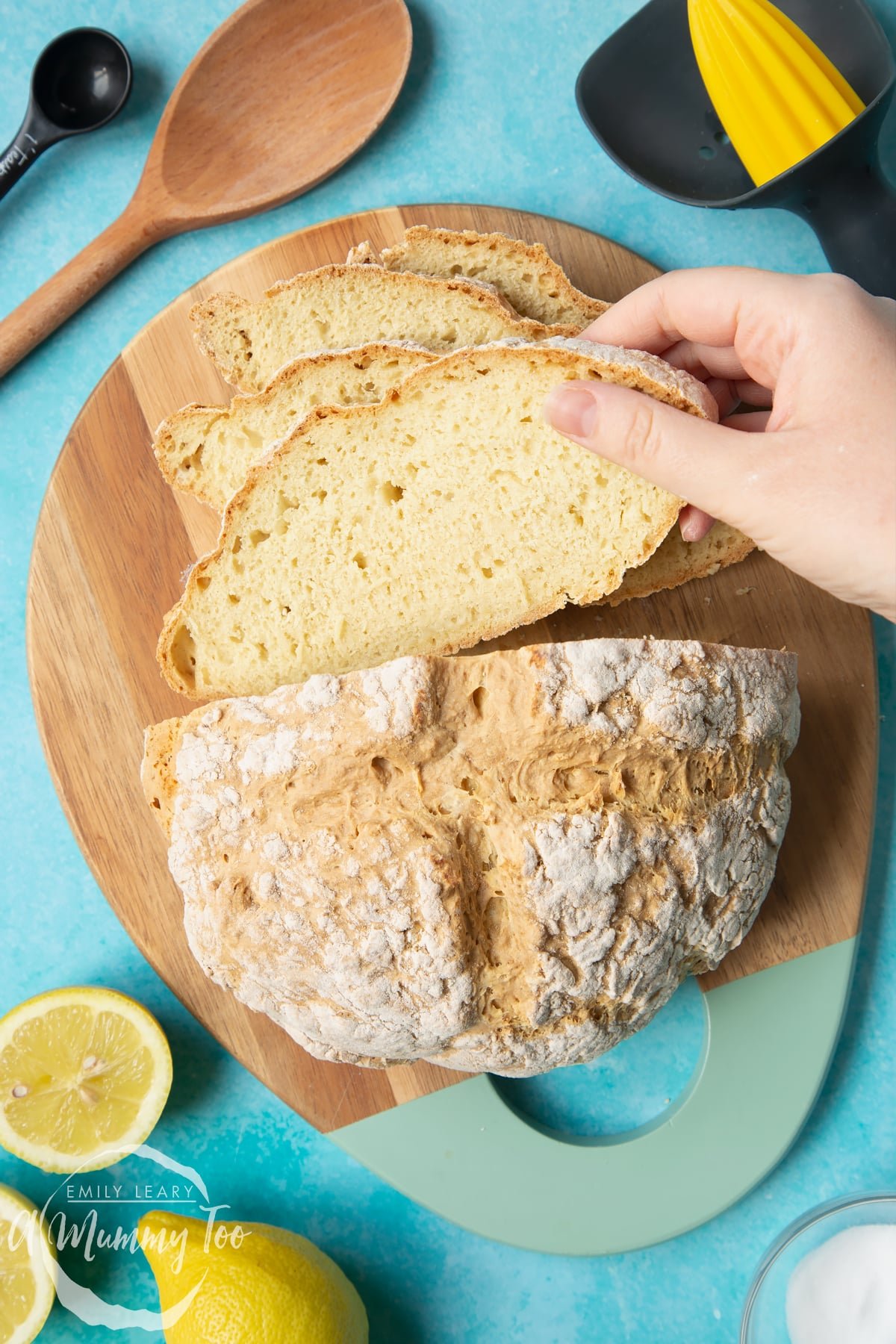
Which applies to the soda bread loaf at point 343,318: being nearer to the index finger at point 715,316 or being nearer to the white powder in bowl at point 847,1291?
the index finger at point 715,316

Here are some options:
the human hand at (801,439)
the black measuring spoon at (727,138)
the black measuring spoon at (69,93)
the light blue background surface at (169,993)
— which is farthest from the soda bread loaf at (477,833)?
the black measuring spoon at (69,93)

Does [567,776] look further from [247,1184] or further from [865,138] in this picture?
[865,138]

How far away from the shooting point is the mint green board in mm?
2504

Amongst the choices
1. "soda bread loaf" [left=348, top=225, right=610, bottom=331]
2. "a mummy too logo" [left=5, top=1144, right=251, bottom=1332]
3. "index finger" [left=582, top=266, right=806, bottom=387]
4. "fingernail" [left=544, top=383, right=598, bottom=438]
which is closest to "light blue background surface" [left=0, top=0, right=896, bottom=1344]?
"a mummy too logo" [left=5, top=1144, right=251, bottom=1332]

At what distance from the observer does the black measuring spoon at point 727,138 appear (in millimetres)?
2436

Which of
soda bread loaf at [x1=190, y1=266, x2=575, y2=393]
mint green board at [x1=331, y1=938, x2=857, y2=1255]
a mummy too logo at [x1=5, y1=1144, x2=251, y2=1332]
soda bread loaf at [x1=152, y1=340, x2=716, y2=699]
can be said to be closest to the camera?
soda bread loaf at [x1=152, y1=340, x2=716, y2=699]

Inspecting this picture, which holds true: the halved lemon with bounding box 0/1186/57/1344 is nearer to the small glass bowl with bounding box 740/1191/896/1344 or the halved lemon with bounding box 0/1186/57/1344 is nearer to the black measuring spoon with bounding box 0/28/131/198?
the small glass bowl with bounding box 740/1191/896/1344

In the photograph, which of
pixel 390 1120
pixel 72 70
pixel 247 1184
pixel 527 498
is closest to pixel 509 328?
pixel 527 498

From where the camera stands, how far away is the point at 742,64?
8.20ft

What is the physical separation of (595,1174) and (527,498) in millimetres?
1748

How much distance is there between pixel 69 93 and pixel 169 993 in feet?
8.32

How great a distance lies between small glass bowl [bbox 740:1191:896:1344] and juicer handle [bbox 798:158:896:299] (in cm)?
231

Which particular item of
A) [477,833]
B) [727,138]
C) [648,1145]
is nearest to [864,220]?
[727,138]

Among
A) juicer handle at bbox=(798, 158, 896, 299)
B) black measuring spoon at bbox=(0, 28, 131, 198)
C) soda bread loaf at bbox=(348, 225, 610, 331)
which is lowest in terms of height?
juicer handle at bbox=(798, 158, 896, 299)
